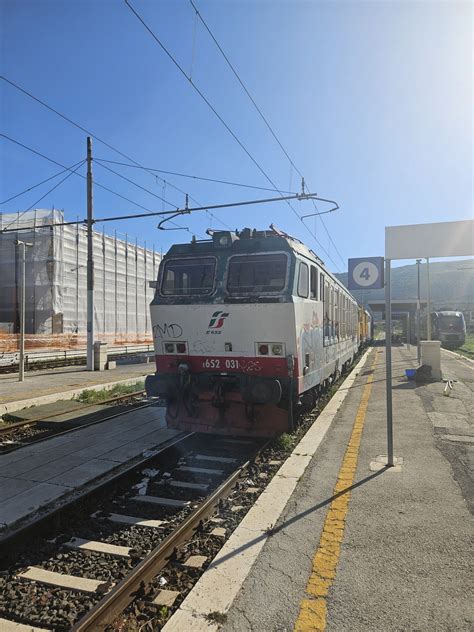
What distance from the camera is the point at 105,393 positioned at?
42.8 feet

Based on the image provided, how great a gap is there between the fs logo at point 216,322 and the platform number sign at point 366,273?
6.73 feet

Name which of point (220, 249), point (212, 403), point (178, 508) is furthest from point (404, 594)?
point (220, 249)

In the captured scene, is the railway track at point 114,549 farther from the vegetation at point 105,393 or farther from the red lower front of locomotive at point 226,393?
the vegetation at point 105,393

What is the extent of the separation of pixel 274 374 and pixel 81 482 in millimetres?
3034

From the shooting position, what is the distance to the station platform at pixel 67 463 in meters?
4.88

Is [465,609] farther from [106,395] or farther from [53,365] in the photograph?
[53,365]

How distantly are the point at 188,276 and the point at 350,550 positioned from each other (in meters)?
5.16

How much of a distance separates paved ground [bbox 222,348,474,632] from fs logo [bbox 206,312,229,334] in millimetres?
2408

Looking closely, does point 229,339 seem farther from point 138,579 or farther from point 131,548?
point 138,579

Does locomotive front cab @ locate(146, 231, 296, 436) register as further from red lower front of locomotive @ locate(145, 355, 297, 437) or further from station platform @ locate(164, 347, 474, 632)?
station platform @ locate(164, 347, 474, 632)

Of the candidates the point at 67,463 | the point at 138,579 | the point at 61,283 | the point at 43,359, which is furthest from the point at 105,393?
the point at 61,283

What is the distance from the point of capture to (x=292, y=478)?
5262 mm

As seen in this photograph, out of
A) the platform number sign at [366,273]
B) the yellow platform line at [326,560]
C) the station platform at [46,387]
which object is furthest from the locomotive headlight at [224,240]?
the station platform at [46,387]

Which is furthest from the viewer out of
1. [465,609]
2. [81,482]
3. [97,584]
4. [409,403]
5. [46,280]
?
[46,280]
